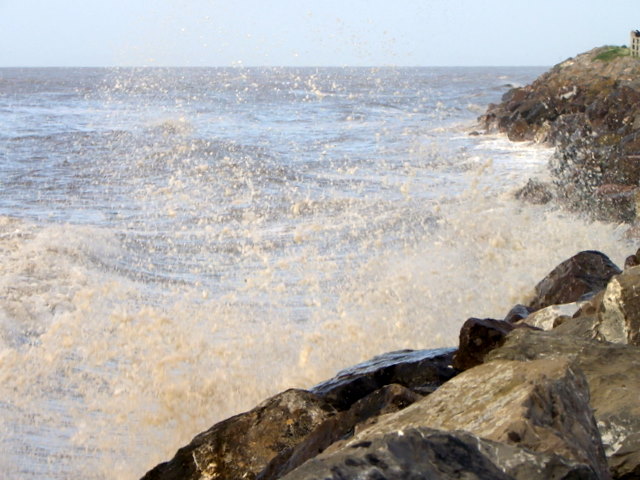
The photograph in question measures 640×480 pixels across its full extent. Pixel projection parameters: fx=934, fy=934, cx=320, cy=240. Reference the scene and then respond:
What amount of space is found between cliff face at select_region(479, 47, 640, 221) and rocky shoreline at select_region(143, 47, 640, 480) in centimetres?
451

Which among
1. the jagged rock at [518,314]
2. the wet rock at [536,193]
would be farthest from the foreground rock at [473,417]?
the wet rock at [536,193]

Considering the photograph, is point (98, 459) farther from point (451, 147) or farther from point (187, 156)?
point (451, 147)

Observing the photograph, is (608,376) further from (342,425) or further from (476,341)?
(342,425)

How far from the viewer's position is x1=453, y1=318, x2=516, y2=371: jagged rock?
352cm

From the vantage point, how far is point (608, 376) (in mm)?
2945

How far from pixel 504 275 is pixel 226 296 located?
2.47 meters

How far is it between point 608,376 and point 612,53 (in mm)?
31039

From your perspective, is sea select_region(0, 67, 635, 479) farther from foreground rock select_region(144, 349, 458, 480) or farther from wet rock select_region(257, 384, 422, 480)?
wet rock select_region(257, 384, 422, 480)

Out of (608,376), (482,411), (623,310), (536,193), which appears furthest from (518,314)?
(536,193)

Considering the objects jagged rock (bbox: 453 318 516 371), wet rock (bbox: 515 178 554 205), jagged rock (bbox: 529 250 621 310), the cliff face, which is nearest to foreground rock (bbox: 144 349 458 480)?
jagged rock (bbox: 453 318 516 371)

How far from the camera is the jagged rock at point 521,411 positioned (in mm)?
2004

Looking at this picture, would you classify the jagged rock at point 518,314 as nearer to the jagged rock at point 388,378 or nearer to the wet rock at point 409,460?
the jagged rock at point 388,378

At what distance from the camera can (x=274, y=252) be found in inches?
356

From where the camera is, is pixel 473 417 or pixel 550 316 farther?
pixel 550 316
